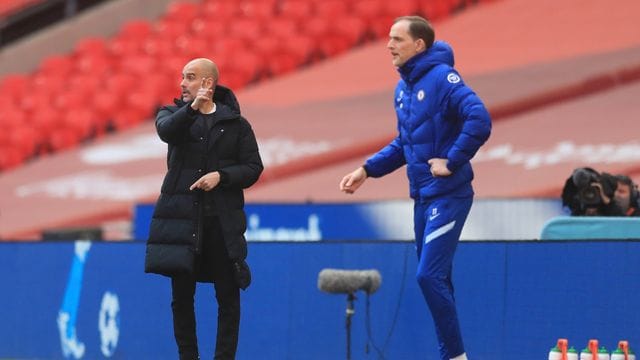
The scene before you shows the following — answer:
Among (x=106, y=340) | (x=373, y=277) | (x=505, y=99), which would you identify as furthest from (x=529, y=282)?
(x=505, y=99)

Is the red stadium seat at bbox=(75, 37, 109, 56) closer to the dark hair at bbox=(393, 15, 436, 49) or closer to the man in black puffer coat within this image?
the man in black puffer coat

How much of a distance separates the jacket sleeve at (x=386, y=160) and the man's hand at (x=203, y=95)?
103 cm

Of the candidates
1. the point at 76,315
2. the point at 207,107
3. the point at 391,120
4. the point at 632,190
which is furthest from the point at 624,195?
the point at 391,120

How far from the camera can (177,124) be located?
827 centimetres

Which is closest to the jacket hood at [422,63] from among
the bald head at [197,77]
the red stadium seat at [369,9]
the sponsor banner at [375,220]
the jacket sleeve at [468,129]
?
the jacket sleeve at [468,129]

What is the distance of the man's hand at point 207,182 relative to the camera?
830 cm

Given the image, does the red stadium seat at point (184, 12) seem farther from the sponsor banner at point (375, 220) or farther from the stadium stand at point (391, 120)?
the sponsor banner at point (375, 220)

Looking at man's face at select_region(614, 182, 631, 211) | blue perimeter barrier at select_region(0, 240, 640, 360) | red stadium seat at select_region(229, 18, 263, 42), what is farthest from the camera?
red stadium seat at select_region(229, 18, 263, 42)

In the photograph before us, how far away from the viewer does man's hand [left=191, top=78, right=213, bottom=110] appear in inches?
325

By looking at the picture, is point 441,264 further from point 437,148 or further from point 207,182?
point 207,182

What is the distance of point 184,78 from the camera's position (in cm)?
845

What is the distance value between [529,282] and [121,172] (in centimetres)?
1229

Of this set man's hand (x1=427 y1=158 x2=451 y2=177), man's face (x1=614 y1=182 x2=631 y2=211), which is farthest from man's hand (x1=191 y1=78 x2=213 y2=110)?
man's face (x1=614 y1=182 x2=631 y2=211)

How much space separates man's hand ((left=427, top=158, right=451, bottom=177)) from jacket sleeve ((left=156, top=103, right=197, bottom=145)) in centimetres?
135
